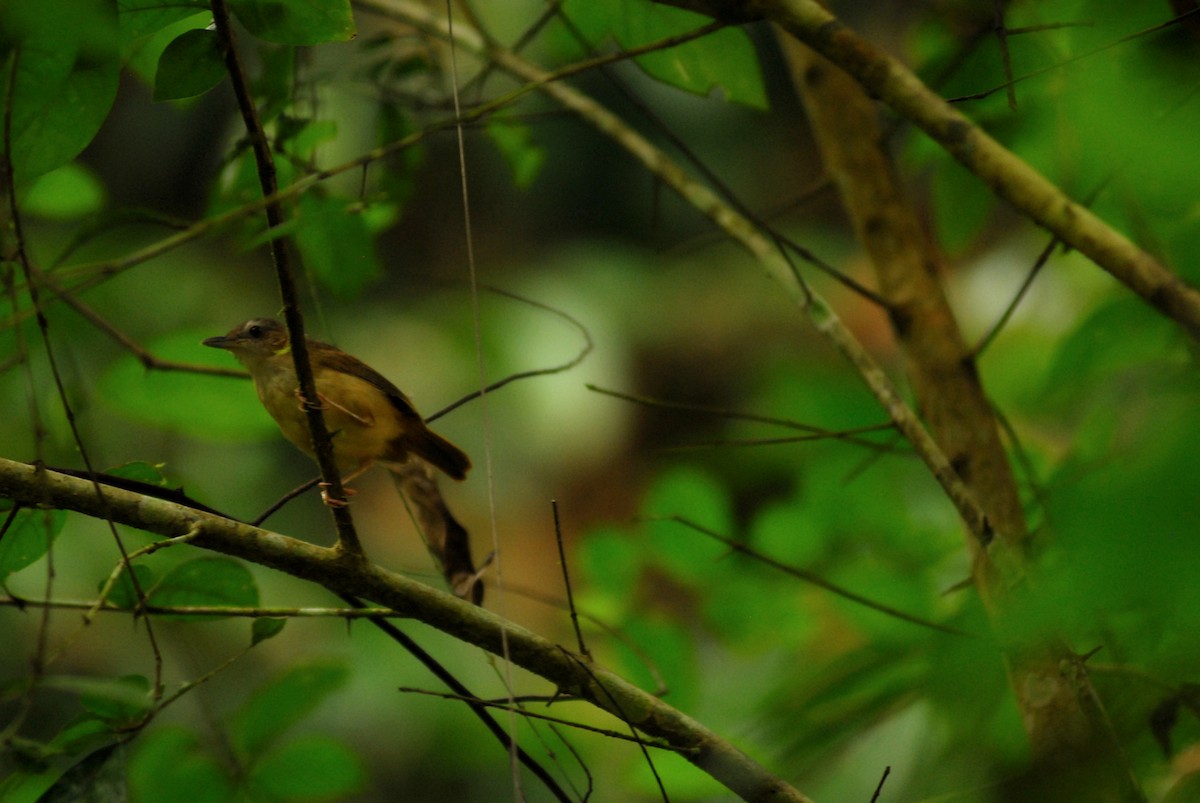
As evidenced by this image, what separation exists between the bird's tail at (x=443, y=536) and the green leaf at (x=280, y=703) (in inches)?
8.3

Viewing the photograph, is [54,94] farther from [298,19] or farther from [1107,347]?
[1107,347]

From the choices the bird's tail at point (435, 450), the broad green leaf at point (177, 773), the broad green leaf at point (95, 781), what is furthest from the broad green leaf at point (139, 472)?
the bird's tail at point (435, 450)

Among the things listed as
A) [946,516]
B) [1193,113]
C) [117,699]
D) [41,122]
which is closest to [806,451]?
[946,516]

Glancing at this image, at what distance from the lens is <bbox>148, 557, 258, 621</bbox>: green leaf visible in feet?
4.05

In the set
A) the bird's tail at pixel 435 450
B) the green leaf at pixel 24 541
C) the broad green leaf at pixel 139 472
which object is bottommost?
the green leaf at pixel 24 541

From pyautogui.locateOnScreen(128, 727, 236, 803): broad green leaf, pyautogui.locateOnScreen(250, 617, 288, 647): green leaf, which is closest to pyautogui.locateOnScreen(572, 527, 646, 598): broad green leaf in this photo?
pyautogui.locateOnScreen(128, 727, 236, 803): broad green leaf

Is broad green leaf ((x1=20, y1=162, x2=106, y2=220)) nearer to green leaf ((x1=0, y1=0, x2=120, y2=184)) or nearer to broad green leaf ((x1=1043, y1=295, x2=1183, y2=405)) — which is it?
green leaf ((x1=0, y1=0, x2=120, y2=184))

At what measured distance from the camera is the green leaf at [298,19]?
102 centimetres

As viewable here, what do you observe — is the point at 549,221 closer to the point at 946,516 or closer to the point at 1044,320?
the point at 1044,320

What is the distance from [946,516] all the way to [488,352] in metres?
2.69

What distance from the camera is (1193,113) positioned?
48 cm

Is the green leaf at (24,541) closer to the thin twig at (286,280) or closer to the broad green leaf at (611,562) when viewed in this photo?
the thin twig at (286,280)

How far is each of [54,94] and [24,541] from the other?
473 mm

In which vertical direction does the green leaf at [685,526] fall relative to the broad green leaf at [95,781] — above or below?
above
